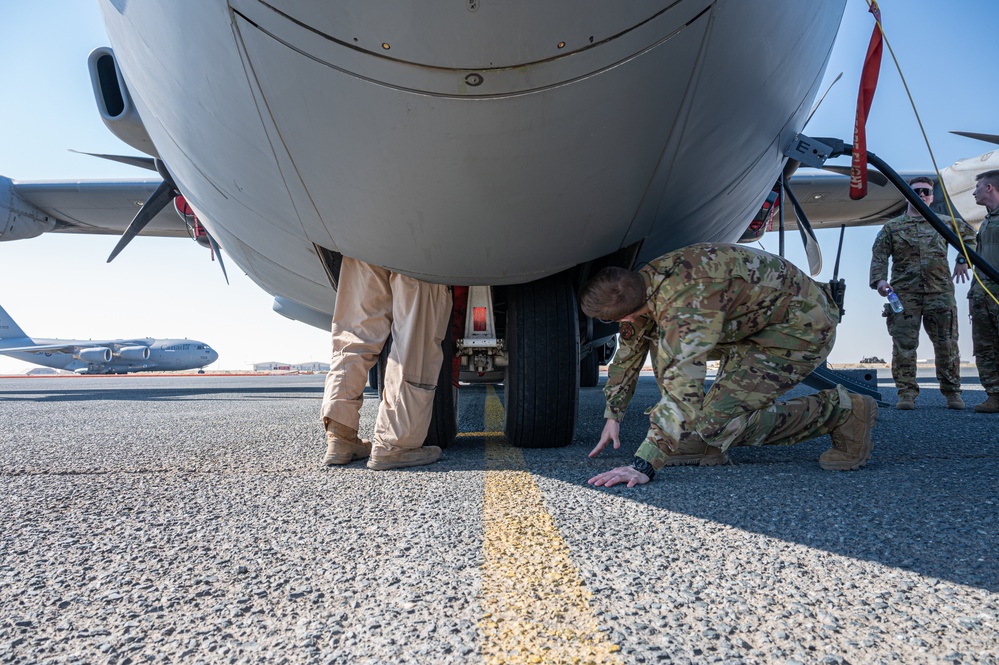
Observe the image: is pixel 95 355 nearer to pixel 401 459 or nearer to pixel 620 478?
pixel 401 459

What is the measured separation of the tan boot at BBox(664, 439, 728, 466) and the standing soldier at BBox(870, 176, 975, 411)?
332cm

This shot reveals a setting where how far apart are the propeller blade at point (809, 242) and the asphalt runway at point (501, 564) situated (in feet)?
3.26

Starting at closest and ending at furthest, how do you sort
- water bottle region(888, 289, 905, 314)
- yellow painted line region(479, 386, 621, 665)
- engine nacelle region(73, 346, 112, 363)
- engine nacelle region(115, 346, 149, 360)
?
yellow painted line region(479, 386, 621, 665), water bottle region(888, 289, 905, 314), engine nacelle region(73, 346, 112, 363), engine nacelle region(115, 346, 149, 360)

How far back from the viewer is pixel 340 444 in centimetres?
259

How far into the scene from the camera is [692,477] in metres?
2.13

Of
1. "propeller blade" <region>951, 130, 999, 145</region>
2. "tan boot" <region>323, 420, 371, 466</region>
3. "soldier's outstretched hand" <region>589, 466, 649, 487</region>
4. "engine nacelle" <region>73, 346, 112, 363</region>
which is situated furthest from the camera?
"engine nacelle" <region>73, 346, 112, 363</region>

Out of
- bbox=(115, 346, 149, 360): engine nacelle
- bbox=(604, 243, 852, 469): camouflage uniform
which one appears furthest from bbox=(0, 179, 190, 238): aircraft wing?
bbox=(115, 346, 149, 360): engine nacelle

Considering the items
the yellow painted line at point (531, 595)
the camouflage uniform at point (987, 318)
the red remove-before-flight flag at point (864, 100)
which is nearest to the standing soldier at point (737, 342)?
the red remove-before-flight flag at point (864, 100)

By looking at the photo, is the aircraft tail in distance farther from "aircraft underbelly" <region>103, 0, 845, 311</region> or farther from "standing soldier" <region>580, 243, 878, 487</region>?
"standing soldier" <region>580, 243, 878, 487</region>

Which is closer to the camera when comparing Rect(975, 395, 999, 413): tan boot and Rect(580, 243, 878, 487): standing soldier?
Rect(580, 243, 878, 487): standing soldier

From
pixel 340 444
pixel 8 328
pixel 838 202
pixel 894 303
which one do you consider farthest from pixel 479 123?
pixel 8 328

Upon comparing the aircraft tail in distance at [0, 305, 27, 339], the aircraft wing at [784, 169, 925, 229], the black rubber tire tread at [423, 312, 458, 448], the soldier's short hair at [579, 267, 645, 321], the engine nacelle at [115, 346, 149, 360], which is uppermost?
the aircraft tail in distance at [0, 305, 27, 339]

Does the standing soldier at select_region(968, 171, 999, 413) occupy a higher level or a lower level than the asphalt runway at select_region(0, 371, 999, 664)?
higher

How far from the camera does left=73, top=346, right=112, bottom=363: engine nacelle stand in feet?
109
